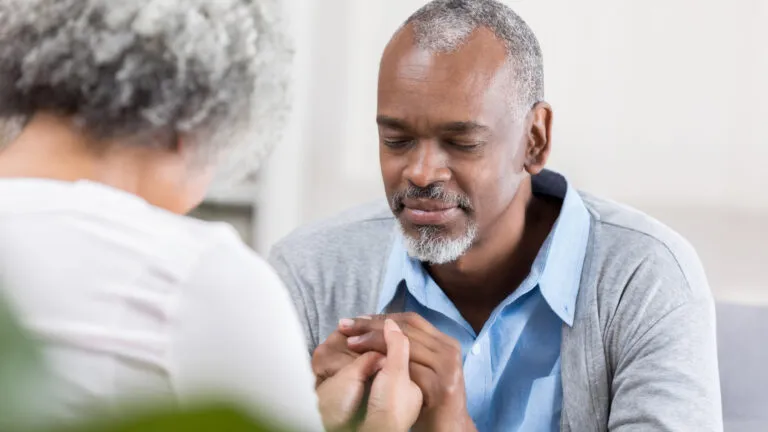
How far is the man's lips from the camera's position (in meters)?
1.41

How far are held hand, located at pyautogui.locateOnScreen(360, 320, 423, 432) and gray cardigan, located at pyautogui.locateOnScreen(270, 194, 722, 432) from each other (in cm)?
26

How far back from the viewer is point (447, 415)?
1216mm

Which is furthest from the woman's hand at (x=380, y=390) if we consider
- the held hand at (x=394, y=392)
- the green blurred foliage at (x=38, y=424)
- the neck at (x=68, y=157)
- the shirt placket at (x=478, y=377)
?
the green blurred foliage at (x=38, y=424)

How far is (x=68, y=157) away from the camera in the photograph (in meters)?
0.78

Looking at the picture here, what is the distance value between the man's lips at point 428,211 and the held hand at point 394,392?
0.71 ft

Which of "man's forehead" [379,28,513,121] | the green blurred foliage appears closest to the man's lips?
"man's forehead" [379,28,513,121]

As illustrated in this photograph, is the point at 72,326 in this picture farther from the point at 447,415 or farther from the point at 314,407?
the point at 447,415

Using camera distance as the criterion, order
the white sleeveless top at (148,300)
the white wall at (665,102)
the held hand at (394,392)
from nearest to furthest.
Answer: the white sleeveless top at (148,300), the held hand at (394,392), the white wall at (665,102)

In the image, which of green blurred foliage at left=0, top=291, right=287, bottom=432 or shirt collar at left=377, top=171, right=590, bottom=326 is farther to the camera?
shirt collar at left=377, top=171, right=590, bottom=326

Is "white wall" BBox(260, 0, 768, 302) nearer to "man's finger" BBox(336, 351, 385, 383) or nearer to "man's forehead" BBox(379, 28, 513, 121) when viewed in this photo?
"man's forehead" BBox(379, 28, 513, 121)

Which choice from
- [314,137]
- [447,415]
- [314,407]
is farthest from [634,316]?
[314,137]

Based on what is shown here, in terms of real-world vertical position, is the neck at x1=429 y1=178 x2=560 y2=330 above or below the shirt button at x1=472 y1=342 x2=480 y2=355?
above

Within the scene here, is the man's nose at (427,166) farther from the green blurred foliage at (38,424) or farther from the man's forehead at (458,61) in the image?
the green blurred foliage at (38,424)

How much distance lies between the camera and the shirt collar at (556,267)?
1382 mm
